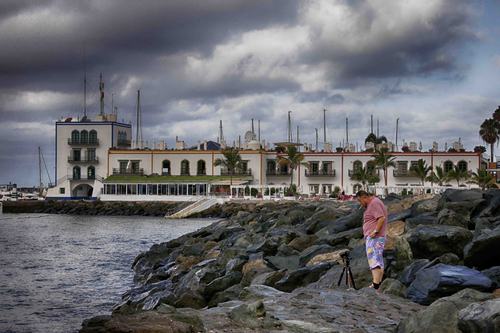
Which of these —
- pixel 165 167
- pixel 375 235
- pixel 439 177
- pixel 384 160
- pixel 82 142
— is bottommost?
pixel 375 235

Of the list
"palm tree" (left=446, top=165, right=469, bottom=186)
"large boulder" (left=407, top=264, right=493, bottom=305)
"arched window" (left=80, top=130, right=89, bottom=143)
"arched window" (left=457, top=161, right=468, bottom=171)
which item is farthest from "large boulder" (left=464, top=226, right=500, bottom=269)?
"arched window" (left=80, top=130, right=89, bottom=143)

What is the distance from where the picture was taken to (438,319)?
26.3ft

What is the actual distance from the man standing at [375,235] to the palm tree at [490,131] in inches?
3272

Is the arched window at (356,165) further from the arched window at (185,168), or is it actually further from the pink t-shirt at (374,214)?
the pink t-shirt at (374,214)

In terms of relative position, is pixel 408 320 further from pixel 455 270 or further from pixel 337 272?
pixel 337 272

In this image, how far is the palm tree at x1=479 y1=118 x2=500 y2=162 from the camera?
3517 inches

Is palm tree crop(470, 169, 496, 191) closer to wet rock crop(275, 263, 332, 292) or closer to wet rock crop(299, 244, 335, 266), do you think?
wet rock crop(299, 244, 335, 266)

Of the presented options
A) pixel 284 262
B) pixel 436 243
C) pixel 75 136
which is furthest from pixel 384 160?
pixel 436 243

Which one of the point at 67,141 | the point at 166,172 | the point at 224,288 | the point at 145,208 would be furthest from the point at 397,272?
the point at 67,141

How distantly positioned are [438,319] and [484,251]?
12.6 ft

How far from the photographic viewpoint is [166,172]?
84688mm

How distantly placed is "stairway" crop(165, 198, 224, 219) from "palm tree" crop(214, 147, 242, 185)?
846cm

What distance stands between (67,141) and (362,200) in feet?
268

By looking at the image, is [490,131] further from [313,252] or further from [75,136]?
[313,252]
